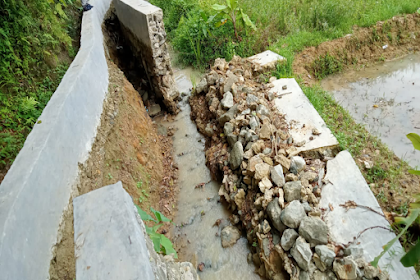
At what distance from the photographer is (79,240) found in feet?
4.30

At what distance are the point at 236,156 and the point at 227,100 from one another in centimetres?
121

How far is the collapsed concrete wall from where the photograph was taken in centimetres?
442

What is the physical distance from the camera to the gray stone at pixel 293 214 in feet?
7.95

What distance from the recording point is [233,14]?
568 centimetres

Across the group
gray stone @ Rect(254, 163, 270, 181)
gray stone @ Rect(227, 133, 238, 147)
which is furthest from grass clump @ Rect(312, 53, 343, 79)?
gray stone @ Rect(254, 163, 270, 181)

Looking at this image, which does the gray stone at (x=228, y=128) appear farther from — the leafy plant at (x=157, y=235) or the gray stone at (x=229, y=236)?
the leafy plant at (x=157, y=235)

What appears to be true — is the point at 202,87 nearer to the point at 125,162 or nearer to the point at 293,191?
the point at 125,162

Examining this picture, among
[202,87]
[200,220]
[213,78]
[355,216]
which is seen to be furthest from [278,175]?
[202,87]

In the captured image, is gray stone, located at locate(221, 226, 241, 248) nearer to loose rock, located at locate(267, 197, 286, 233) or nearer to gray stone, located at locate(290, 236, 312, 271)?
loose rock, located at locate(267, 197, 286, 233)

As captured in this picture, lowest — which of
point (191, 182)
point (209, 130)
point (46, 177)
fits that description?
point (191, 182)

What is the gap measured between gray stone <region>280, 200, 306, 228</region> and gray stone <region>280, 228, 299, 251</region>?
55 millimetres

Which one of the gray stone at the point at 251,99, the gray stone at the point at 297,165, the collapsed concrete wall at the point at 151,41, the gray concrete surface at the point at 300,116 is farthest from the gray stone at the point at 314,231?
the collapsed concrete wall at the point at 151,41

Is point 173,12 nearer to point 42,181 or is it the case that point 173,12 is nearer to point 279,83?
point 279,83

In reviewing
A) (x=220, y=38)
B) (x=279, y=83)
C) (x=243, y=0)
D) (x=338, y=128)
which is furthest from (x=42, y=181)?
(x=243, y=0)
